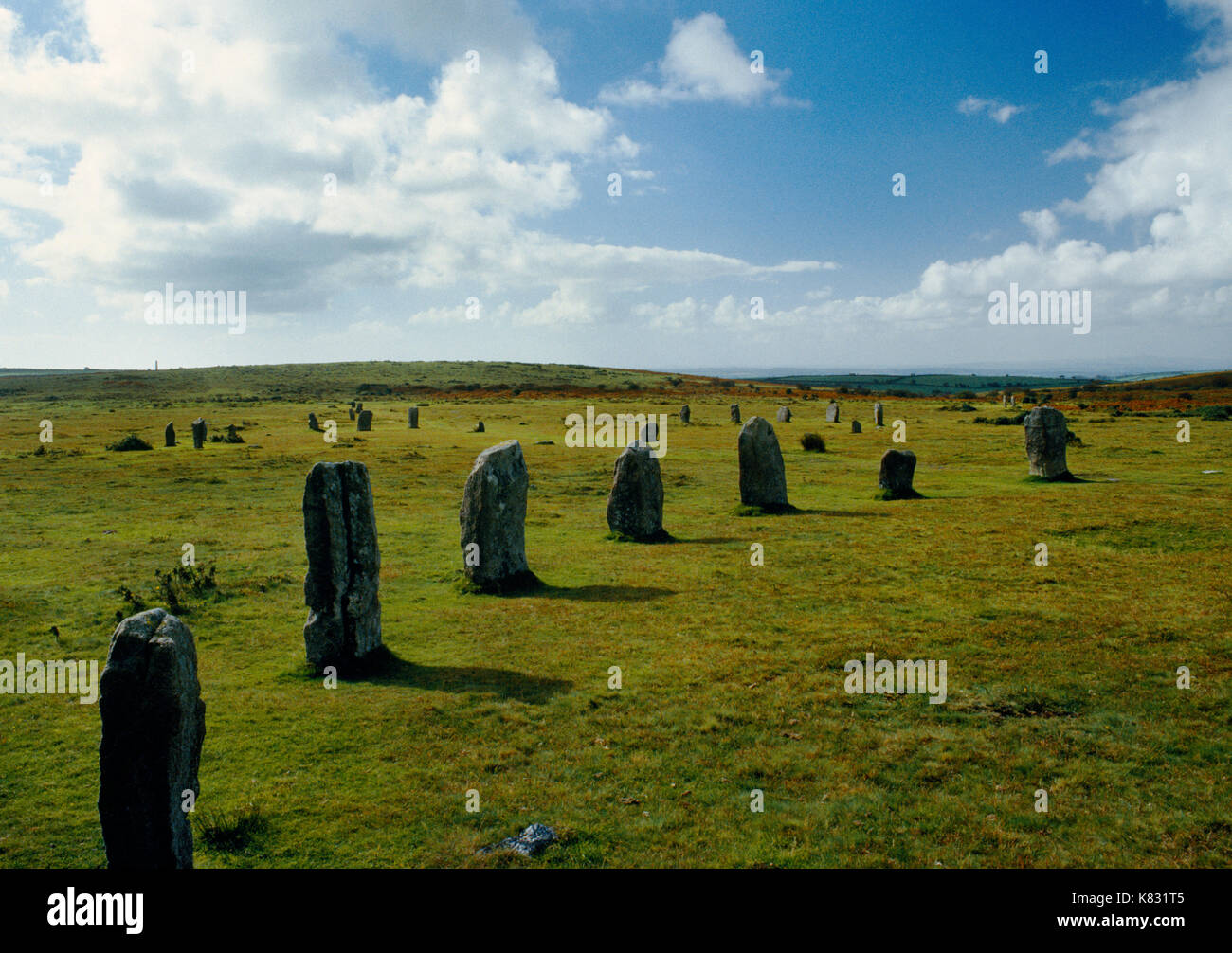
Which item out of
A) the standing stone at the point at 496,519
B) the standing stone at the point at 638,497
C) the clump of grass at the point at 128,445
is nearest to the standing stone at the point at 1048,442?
the standing stone at the point at 638,497

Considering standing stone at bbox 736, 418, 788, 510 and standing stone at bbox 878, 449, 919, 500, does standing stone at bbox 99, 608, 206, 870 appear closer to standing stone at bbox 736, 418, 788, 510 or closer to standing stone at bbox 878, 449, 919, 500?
standing stone at bbox 736, 418, 788, 510

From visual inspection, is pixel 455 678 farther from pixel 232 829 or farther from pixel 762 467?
pixel 762 467

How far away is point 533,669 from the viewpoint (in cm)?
1162

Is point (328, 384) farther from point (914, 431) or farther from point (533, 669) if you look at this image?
point (533, 669)

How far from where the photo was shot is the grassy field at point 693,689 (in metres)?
7.31

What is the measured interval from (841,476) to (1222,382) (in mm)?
84692

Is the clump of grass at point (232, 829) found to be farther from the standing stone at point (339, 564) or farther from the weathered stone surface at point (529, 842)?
the standing stone at point (339, 564)

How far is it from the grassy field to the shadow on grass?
0.24 feet

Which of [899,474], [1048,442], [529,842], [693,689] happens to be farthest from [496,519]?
[1048,442]

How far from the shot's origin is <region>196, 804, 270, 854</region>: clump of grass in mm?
7082

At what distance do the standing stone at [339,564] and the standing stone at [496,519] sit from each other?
12.1 ft

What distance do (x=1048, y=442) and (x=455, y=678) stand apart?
991 inches

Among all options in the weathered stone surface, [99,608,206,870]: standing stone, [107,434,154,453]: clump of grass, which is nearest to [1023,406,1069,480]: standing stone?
the weathered stone surface

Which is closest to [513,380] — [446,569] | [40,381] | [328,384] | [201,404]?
[328,384]
